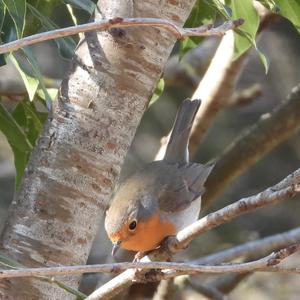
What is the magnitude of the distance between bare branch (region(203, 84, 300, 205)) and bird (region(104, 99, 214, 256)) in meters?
0.13

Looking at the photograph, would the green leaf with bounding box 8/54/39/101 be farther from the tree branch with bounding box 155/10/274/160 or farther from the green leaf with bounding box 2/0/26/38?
the tree branch with bounding box 155/10/274/160

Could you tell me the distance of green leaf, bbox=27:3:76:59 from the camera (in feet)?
8.21

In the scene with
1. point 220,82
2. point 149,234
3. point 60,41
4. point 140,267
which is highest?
point 220,82

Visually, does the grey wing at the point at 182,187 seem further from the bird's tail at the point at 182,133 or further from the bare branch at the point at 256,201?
the bare branch at the point at 256,201

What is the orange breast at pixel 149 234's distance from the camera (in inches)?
124

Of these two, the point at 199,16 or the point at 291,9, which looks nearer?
the point at 291,9

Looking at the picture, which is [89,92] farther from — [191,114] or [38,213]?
[191,114]

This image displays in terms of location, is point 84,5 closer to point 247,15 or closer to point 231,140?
point 247,15

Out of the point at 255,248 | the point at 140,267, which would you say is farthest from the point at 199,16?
the point at 140,267

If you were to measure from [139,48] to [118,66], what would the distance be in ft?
0.24

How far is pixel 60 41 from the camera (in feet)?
8.50

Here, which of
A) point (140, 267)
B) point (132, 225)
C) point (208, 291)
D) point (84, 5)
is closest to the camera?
point (140, 267)

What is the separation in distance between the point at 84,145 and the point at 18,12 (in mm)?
353

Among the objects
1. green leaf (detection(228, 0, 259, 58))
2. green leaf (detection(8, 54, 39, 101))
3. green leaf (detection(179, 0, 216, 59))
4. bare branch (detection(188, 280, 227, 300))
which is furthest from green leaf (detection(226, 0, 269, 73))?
bare branch (detection(188, 280, 227, 300))
